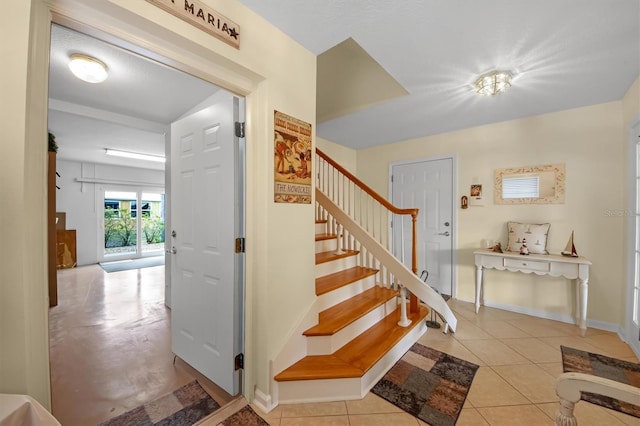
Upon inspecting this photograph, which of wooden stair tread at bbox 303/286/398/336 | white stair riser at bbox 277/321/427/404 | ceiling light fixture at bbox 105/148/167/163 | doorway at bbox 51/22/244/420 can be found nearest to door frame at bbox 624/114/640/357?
wooden stair tread at bbox 303/286/398/336

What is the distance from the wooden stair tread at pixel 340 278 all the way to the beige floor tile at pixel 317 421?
75cm

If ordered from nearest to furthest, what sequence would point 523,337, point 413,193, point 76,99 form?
point 523,337, point 76,99, point 413,193

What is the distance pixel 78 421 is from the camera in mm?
1478

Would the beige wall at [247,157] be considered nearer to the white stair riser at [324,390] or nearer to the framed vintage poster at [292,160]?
the framed vintage poster at [292,160]

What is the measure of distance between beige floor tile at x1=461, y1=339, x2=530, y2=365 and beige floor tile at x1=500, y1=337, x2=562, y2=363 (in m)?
0.07

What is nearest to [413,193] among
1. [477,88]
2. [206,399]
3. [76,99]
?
[477,88]

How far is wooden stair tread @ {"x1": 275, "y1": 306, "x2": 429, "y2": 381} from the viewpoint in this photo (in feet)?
5.24

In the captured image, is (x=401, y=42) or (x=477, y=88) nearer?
(x=401, y=42)

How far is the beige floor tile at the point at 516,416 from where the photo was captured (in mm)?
1442

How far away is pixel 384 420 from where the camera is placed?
1.46m

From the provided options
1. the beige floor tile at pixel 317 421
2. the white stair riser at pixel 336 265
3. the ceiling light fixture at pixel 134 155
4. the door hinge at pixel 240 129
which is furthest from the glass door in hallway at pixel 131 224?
the beige floor tile at pixel 317 421

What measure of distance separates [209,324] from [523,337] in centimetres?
291

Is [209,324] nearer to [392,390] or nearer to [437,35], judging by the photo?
[392,390]

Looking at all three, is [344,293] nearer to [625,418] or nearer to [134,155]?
[625,418]
